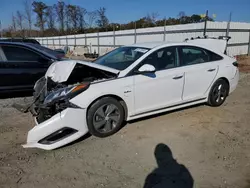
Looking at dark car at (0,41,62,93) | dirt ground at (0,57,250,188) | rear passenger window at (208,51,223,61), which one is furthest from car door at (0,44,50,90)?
rear passenger window at (208,51,223,61)

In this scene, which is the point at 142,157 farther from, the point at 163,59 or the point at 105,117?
the point at 163,59

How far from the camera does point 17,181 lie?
281 centimetres

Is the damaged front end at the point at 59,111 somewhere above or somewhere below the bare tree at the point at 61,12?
below

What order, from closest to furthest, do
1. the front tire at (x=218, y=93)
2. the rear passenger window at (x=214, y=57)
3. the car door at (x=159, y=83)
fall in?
the car door at (x=159, y=83) → the rear passenger window at (x=214, y=57) → the front tire at (x=218, y=93)

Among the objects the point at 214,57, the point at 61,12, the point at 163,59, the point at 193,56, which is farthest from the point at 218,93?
the point at 61,12

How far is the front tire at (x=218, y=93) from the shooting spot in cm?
521

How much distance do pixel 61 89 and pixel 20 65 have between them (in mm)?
2858

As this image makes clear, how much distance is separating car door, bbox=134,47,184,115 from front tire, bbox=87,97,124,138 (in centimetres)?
38

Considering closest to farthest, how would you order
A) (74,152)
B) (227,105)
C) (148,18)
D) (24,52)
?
(74,152) → (227,105) → (24,52) → (148,18)

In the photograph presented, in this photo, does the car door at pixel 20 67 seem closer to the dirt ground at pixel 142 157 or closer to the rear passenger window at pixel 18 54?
the rear passenger window at pixel 18 54

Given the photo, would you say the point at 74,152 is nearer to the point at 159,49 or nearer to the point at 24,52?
the point at 159,49

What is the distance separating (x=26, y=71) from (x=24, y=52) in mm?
530

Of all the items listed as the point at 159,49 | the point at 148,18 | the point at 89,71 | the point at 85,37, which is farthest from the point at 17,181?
the point at 148,18

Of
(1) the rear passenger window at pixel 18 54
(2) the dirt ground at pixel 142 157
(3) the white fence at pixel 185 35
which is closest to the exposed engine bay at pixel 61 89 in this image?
(2) the dirt ground at pixel 142 157
